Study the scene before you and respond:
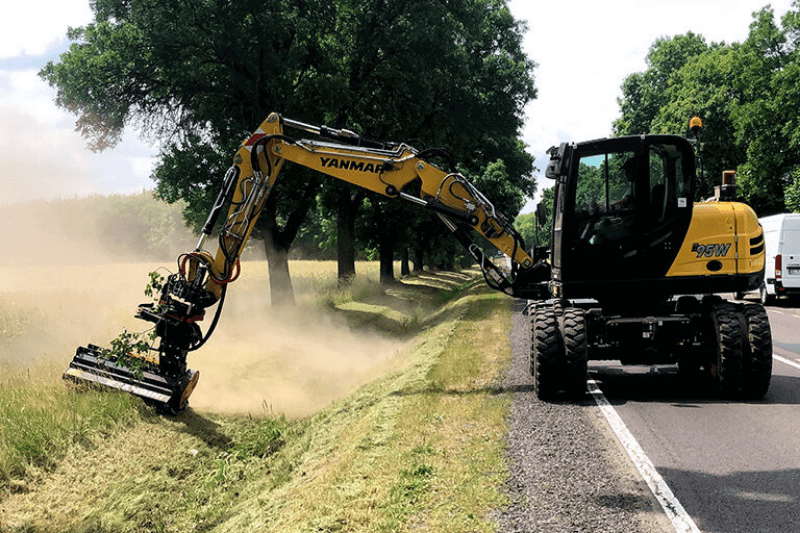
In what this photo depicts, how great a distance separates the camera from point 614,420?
300 inches

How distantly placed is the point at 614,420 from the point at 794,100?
108 ft

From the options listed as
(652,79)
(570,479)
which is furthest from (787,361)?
(652,79)

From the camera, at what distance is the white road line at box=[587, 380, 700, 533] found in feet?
15.8

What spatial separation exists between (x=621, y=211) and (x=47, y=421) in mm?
8319

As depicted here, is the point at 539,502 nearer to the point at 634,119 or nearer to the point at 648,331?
the point at 648,331

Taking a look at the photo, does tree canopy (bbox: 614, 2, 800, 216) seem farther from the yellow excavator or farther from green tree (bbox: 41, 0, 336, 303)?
the yellow excavator

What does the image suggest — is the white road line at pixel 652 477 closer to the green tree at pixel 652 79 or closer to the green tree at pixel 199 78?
the green tree at pixel 199 78

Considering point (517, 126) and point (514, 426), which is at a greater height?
point (517, 126)

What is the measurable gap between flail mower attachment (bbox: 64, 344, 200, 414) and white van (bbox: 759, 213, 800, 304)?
1815 centimetres

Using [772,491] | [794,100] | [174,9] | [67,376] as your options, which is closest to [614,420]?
[772,491]

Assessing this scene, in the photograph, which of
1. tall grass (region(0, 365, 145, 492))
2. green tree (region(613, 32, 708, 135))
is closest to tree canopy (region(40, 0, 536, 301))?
tall grass (region(0, 365, 145, 492))

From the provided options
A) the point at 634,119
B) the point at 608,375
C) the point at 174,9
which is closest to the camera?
the point at 608,375

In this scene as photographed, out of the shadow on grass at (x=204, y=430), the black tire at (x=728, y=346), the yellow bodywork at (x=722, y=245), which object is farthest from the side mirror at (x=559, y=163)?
the shadow on grass at (x=204, y=430)

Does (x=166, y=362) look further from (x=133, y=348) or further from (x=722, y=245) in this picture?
(x=722, y=245)
